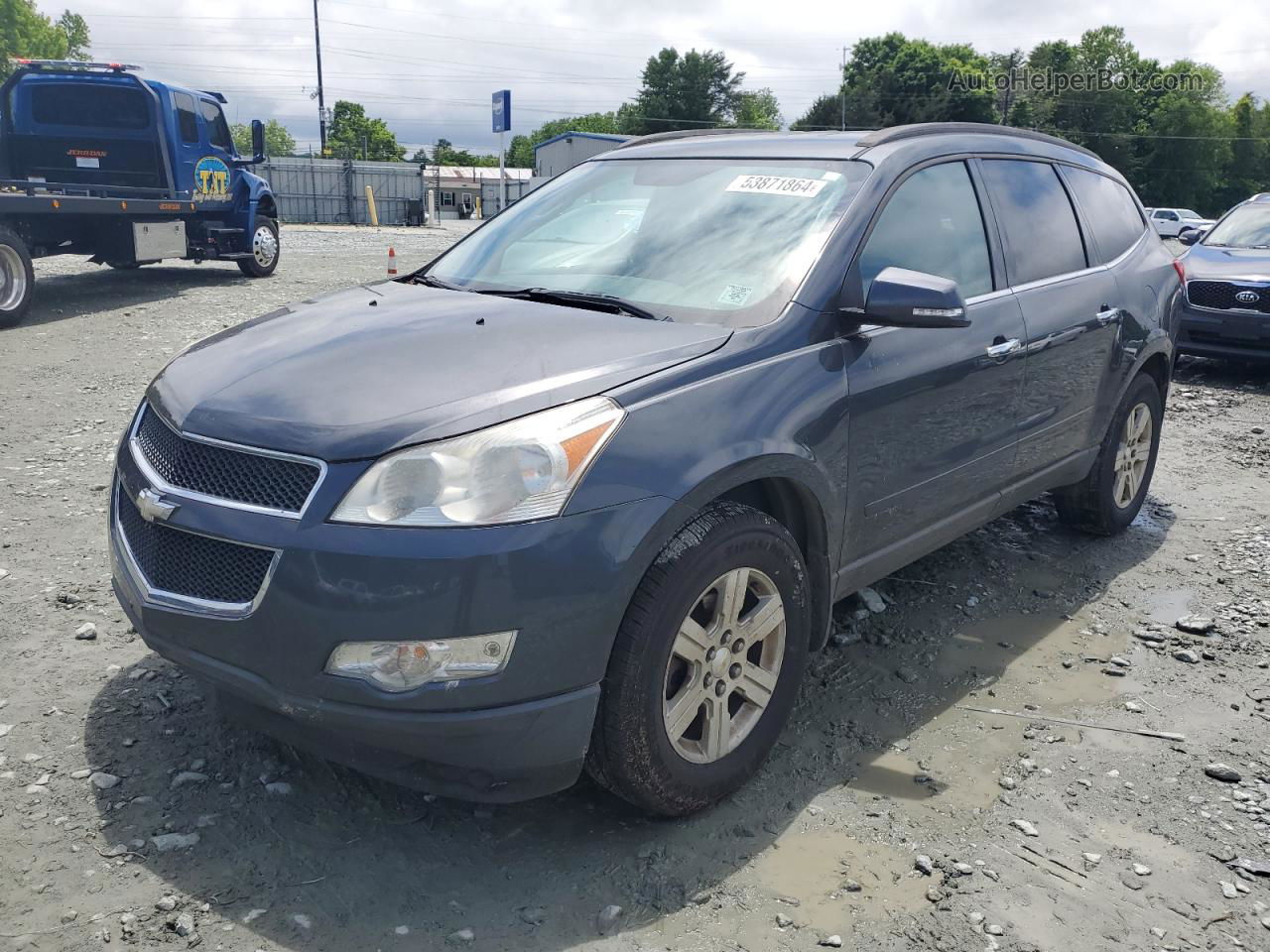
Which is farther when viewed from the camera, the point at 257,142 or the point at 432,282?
the point at 257,142

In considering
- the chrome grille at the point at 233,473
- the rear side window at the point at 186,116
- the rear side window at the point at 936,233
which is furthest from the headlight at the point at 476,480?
the rear side window at the point at 186,116

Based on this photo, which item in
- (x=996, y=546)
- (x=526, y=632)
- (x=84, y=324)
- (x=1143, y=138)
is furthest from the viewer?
(x=1143, y=138)

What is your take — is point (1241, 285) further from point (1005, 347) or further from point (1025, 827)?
point (1025, 827)

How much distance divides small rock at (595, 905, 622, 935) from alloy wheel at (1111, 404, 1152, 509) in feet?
12.0

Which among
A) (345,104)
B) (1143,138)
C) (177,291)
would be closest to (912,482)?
(177,291)

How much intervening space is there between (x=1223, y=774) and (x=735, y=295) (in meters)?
2.08

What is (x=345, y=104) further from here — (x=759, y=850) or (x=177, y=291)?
(x=759, y=850)

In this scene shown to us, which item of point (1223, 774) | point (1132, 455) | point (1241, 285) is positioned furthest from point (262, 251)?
point (1223, 774)

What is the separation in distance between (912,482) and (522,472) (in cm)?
163

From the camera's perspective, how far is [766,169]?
365 cm

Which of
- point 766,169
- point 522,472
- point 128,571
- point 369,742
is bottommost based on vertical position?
point 369,742

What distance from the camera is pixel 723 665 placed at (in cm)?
284

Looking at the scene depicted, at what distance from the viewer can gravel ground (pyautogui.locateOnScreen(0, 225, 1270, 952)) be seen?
8.22ft

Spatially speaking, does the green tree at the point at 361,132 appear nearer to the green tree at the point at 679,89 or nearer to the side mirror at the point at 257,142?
the green tree at the point at 679,89
